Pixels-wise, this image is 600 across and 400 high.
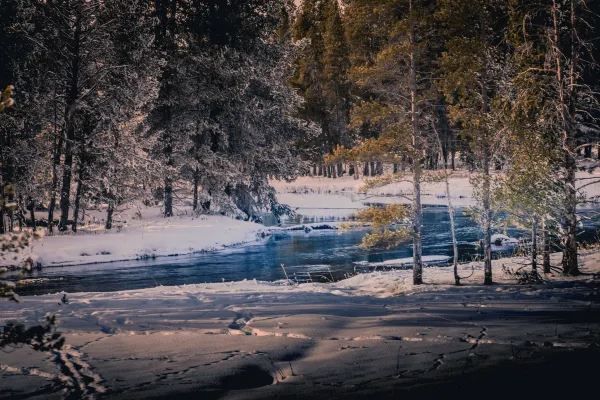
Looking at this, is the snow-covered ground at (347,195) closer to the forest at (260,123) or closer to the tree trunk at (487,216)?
the forest at (260,123)

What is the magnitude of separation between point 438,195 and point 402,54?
39350 mm

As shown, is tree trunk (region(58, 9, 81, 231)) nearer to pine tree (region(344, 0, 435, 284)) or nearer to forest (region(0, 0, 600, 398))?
forest (region(0, 0, 600, 398))

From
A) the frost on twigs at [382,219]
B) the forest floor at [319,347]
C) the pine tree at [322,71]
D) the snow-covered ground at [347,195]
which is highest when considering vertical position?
the pine tree at [322,71]

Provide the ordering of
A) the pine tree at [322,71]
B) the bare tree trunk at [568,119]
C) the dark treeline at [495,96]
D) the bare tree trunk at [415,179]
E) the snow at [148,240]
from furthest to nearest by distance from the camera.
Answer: the pine tree at [322,71], the snow at [148,240], the bare tree trunk at [415,179], the dark treeline at [495,96], the bare tree trunk at [568,119]

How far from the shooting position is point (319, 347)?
6984 mm

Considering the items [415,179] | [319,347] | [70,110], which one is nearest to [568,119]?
[415,179]

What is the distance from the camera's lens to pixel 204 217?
103 feet

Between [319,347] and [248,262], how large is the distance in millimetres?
16081

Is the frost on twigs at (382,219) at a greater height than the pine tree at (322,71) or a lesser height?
lesser

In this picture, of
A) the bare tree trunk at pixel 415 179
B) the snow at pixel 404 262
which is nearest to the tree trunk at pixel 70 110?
the snow at pixel 404 262

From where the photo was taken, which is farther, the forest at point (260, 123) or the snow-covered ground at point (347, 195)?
the snow-covered ground at point (347, 195)

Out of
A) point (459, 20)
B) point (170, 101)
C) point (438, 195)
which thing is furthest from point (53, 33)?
point (438, 195)

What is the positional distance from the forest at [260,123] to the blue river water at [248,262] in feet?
2.29

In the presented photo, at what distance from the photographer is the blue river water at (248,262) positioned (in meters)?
18.5
